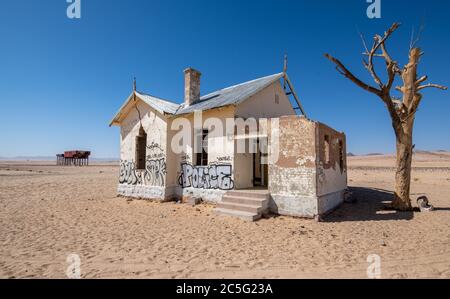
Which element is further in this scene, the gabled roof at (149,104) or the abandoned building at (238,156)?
the gabled roof at (149,104)

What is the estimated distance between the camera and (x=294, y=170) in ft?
30.7

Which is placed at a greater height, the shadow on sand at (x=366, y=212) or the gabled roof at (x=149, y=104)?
the gabled roof at (x=149, y=104)

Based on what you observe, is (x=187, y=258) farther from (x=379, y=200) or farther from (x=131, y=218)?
(x=379, y=200)

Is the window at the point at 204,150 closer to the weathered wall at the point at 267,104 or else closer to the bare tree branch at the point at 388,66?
the weathered wall at the point at 267,104

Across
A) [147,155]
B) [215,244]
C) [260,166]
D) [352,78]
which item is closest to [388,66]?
[352,78]

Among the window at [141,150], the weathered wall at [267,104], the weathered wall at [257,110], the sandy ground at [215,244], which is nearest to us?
the sandy ground at [215,244]

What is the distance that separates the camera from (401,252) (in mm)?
5953

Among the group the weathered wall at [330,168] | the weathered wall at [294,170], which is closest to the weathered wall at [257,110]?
the weathered wall at [294,170]

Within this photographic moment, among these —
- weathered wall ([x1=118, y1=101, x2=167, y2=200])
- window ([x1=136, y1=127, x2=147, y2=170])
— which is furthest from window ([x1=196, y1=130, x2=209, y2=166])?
window ([x1=136, y1=127, x2=147, y2=170])

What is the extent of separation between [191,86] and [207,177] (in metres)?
6.31

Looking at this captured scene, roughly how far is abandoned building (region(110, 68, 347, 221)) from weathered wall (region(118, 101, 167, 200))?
6 cm

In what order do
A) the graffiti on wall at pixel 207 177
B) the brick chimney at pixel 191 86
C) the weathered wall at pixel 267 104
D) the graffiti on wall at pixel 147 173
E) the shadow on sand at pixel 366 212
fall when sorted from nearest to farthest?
1. the shadow on sand at pixel 366 212
2. the graffiti on wall at pixel 207 177
3. the weathered wall at pixel 267 104
4. the graffiti on wall at pixel 147 173
5. the brick chimney at pixel 191 86

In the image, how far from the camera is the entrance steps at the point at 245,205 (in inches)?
361
